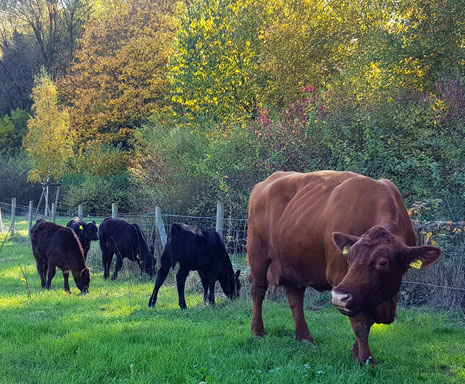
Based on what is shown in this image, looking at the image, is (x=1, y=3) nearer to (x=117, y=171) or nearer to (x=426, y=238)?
(x=117, y=171)

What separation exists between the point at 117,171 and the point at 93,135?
3431 millimetres

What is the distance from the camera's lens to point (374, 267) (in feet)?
13.9

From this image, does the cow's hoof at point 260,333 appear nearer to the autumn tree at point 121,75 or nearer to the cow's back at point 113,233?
the cow's back at point 113,233

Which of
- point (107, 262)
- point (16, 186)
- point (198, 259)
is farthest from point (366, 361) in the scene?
point (16, 186)

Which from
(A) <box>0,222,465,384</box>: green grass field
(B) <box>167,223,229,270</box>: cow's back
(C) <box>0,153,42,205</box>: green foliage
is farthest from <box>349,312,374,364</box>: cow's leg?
(C) <box>0,153,42,205</box>: green foliage

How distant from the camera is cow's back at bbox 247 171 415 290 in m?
4.87

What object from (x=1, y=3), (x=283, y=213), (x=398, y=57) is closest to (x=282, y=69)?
(x=398, y=57)

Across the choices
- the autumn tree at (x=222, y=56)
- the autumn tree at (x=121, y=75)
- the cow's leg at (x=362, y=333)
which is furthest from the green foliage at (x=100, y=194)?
the cow's leg at (x=362, y=333)

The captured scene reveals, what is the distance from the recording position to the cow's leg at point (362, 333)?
15.1 feet

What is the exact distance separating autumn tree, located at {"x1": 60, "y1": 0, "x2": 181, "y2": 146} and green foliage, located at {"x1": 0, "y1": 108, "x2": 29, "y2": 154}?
1196cm

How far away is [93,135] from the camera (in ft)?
105

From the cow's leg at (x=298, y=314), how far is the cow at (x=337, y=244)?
0.04ft

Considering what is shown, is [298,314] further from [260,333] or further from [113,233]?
[113,233]

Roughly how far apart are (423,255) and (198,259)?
5147 millimetres
